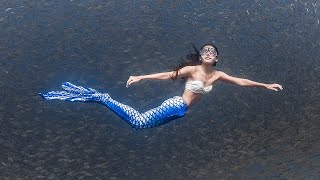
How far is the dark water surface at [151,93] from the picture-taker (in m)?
19.6

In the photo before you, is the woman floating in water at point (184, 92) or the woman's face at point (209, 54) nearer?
the woman's face at point (209, 54)

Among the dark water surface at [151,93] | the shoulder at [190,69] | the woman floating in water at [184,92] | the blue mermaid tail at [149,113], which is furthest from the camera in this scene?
the dark water surface at [151,93]

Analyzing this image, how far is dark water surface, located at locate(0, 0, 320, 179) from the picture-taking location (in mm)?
19625

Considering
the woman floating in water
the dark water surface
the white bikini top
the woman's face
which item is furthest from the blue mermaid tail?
the dark water surface

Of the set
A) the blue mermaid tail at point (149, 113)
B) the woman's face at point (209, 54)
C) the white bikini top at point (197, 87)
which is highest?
the woman's face at point (209, 54)

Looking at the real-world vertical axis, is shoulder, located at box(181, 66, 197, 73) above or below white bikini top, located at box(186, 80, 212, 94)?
above

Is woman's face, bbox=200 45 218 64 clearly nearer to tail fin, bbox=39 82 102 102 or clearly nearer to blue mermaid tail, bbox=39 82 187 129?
blue mermaid tail, bbox=39 82 187 129

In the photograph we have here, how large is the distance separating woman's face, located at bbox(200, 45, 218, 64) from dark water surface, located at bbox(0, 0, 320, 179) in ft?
29.5

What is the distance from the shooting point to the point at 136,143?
66.9 ft

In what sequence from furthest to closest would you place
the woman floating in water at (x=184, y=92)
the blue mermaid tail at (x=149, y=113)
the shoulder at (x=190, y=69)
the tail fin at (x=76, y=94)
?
the tail fin at (x=76, y=94) < the blue mermaid tail at (x=149, y=113) < the shoulder at (x=190, y=69) < the woman floating in water at (x=184, y=92)

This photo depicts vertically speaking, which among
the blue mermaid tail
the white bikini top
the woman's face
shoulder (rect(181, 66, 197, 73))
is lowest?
the blue mermaid tail

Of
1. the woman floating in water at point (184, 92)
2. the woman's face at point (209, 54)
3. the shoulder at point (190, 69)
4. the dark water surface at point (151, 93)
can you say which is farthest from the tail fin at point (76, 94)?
the dark water surface at point (151, 93)

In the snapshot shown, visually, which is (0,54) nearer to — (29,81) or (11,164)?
(29,81)

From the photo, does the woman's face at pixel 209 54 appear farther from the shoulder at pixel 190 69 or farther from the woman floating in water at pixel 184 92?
the shoulder at pixel 190 69
